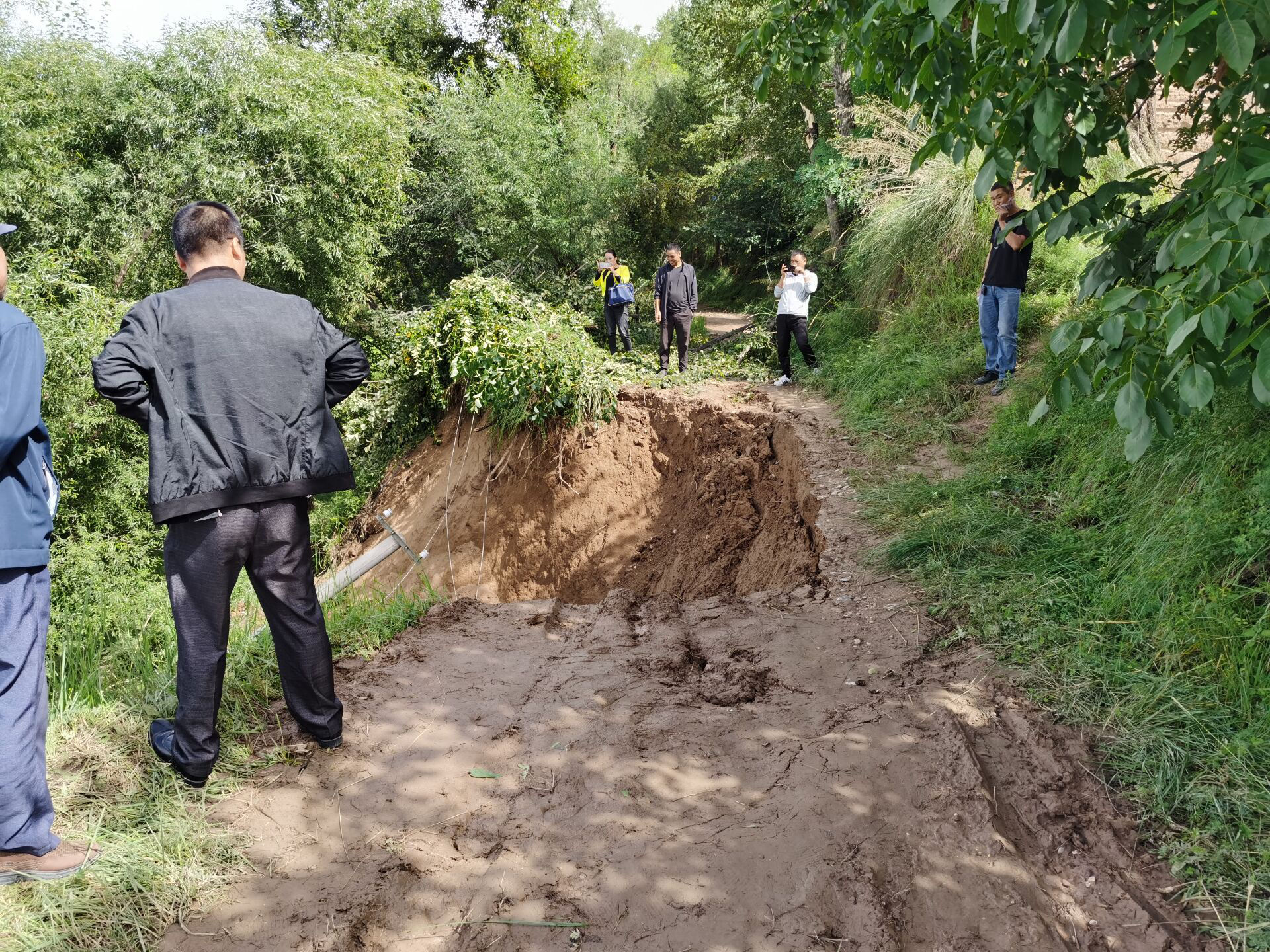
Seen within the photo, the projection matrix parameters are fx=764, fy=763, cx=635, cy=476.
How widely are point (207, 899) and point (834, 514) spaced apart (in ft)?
14.0

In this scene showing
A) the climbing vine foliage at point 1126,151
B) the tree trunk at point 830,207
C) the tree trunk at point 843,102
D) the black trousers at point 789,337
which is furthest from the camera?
the tree trunk at point 830,207

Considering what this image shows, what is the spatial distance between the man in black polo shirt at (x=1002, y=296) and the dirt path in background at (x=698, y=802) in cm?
311

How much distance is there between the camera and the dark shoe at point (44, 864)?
7.23ft

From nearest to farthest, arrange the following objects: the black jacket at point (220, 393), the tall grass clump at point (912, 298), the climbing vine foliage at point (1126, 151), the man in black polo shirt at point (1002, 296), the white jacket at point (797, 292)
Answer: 1. the climbing vine foliage at point (1126, 151)
2. the black jacket at point (220, 393)
3. the man in black polo shirt at point (1002, 296)
4. the tall grass clump at point (912, 298)
5. the white jacket at point (797, 292)

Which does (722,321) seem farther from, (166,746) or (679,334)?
(166,746)

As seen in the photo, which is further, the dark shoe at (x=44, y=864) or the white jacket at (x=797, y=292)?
the white jacket at (x=797, y=292)

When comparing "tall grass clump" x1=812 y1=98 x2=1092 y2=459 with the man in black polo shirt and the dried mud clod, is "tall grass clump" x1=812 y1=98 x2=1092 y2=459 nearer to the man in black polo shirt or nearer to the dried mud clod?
the man in black polo shirt

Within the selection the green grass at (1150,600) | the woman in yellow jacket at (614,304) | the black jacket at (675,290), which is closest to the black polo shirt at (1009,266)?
the green grass at (1150,600)

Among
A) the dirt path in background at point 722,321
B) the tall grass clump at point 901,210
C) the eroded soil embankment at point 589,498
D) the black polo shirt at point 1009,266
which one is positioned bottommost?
the eroded soil embankment at point 589,498

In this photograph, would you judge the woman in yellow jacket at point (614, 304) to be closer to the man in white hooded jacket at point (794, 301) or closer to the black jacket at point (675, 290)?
the black jacket at point (675, 290)

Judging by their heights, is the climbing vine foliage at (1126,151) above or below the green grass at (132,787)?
above

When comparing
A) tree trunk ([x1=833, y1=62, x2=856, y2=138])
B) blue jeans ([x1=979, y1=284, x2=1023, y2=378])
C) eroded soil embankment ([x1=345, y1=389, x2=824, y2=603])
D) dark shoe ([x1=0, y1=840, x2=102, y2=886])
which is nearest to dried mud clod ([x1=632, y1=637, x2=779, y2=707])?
dark shoe ([x1=0, y1=840, x2=102, y2=886])

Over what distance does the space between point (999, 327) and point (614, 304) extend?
5.85m

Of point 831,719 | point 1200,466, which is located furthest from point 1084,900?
point 1200,466
